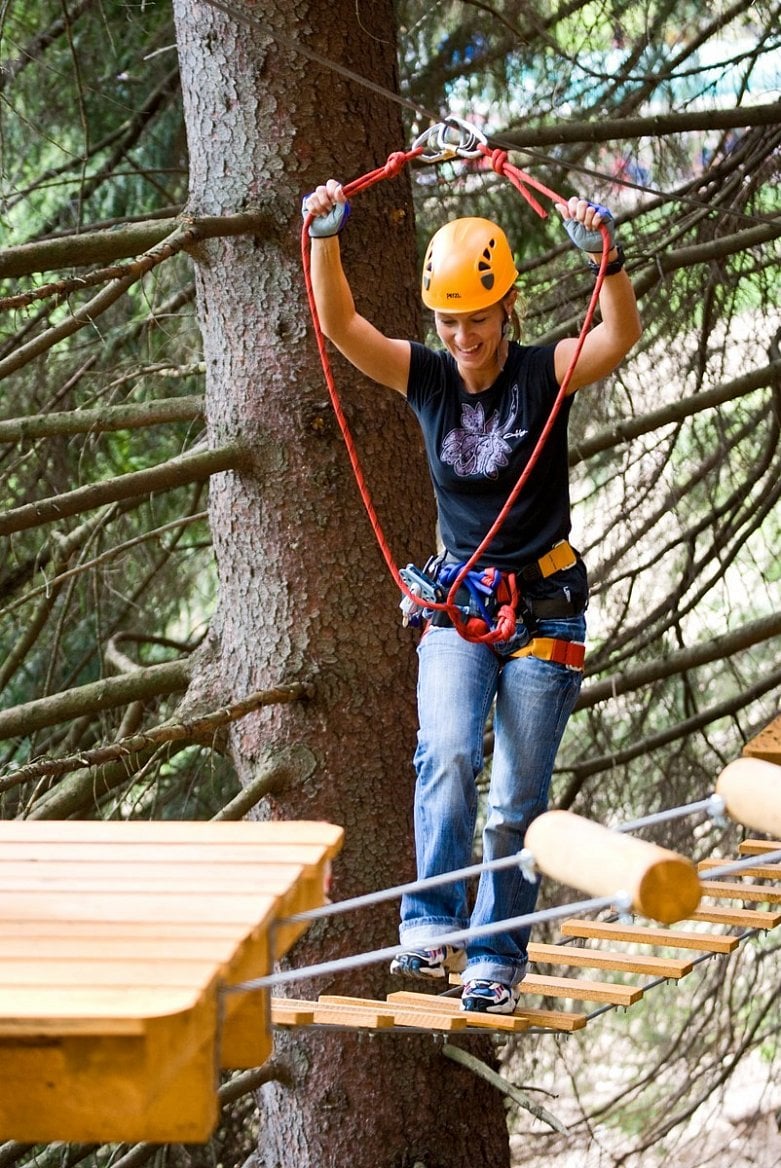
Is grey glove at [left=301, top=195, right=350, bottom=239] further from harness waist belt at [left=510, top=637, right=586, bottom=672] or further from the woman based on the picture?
harness waist belt at [left=510, top=637, right=586, bottom=672]

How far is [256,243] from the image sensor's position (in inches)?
137

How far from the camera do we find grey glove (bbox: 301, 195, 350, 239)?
278cm

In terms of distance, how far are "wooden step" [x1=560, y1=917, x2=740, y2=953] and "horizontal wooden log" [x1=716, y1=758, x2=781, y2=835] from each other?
0.85m

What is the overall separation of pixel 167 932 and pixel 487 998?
3.87ft

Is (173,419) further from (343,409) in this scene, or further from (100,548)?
(100,548)

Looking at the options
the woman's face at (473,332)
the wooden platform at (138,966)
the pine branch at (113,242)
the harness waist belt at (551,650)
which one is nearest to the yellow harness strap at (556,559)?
the harness waist belt at (551,650)

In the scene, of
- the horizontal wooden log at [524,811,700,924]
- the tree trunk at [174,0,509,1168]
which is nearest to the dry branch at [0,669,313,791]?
the tree trunk at [174,0,509,1168]

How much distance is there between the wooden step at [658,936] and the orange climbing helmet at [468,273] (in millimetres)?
1171

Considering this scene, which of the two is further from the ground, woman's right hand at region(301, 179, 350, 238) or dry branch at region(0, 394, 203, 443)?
woman's right hand at region(301, 179, 350, 238)

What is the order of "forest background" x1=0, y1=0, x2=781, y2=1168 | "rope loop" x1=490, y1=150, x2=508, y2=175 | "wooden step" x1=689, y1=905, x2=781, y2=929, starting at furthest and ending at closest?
1. "forest background" x1=0, y1=0, x2=781, y2=1168
2. "wooden step" x1=689, y1=905, x2=781, y2=929
3. "rope loop" x1=490, y1=150, x2=508, y2=175

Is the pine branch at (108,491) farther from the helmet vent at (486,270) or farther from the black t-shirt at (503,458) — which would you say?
the helmet vent at (486,270)

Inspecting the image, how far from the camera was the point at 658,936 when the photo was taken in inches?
118

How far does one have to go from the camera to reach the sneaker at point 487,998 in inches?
111

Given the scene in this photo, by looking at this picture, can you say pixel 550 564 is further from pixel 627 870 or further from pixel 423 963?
pixel 627 870
